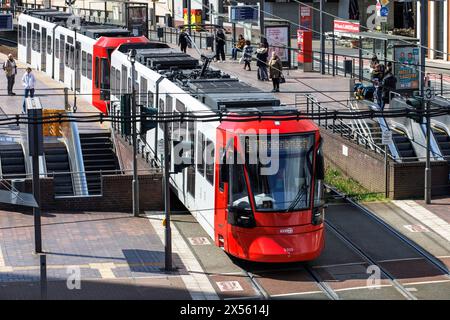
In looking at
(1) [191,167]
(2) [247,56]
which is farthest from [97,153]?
(2) [247,56]

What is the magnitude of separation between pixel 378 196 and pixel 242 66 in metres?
20.4

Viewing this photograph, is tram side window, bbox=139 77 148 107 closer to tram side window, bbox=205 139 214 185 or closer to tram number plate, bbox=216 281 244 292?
tram side window, bbox=205 139 214 185

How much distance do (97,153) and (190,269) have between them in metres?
9.89

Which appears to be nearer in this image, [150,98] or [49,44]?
Answer: [150,98]

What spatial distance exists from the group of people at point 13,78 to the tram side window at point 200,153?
13438 mm

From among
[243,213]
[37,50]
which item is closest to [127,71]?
[243,213]

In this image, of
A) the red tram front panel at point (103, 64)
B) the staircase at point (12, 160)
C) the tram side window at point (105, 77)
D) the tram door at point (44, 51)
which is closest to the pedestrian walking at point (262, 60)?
the red tram front panel at point (103, 64)

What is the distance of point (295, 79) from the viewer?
4575 centimetres

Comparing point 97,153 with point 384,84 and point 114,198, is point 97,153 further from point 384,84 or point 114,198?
point 384,84

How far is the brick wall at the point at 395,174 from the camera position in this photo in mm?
30109

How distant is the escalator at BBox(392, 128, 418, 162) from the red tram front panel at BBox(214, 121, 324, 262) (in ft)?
28.6

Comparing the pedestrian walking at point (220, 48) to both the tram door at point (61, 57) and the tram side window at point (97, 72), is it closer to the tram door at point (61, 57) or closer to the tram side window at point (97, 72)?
the tram door at point (61, 57)

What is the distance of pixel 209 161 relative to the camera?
82.7ft

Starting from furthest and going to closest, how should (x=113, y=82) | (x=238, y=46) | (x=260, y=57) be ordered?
(x=238, y=46) < (x=260, y=57) < (x=113, y=82)
